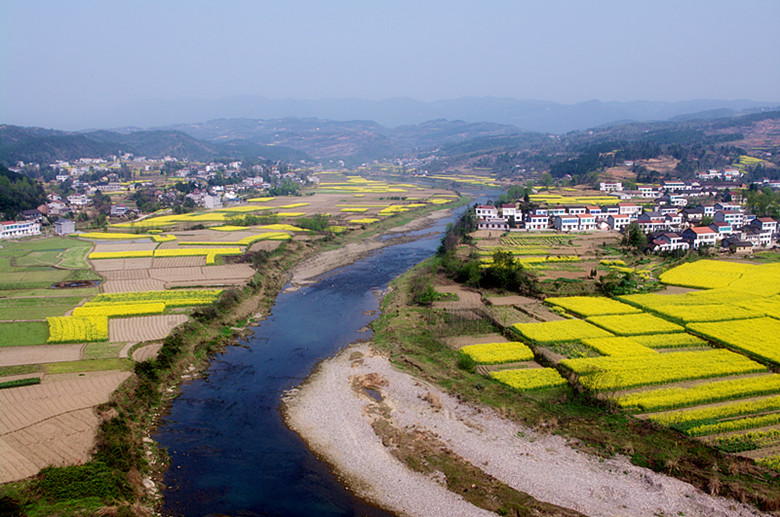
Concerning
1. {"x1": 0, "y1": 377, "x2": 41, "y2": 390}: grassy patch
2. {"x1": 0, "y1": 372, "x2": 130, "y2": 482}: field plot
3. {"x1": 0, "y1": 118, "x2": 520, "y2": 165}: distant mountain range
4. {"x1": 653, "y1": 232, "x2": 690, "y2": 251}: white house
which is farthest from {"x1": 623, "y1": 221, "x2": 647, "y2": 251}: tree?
{"x1": 0, "y1": 118, "x2": 520, "y2": 165}: distant mountain range

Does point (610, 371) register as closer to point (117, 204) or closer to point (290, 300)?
point (290, 300)

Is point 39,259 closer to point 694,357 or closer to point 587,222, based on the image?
point 694,357

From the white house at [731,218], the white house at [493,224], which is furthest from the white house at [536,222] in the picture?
the white house at [731,218]

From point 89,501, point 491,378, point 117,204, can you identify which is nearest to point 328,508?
point 89,501

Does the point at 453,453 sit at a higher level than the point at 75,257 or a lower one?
lower

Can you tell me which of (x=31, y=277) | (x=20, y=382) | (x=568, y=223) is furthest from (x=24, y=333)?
(x=568, y=223)

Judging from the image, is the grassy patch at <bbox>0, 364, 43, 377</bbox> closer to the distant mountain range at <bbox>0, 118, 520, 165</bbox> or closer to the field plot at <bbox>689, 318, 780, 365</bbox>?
the field plot at <bbox>689, 318, 780, 365</bbox>

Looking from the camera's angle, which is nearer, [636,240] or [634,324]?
[634,324]
